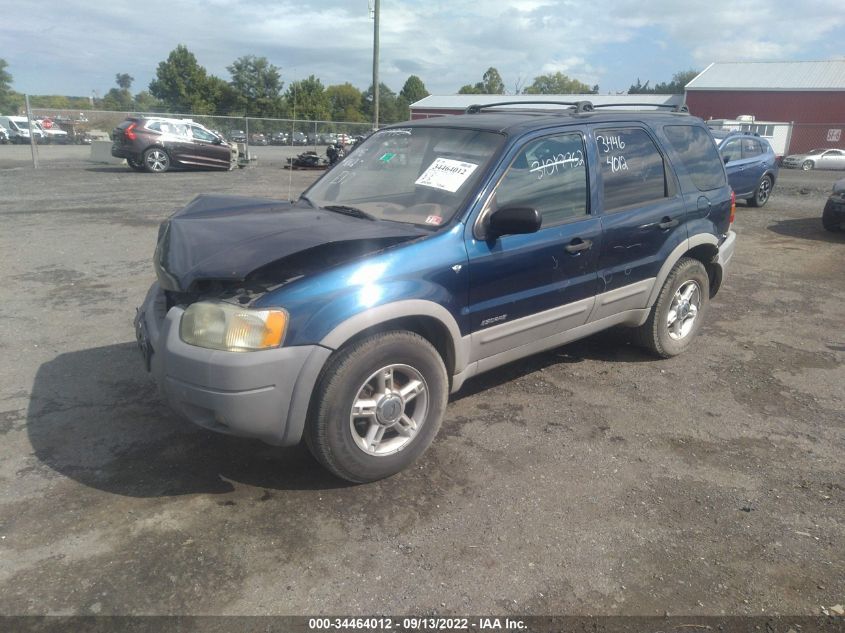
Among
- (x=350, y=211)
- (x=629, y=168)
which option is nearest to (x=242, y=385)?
(x=350, y=211)

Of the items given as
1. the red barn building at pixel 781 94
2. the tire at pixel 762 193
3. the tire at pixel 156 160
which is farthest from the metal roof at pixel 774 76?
the tire at pixel 156 160

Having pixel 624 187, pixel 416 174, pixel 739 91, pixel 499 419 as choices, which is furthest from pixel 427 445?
pixel 739 91

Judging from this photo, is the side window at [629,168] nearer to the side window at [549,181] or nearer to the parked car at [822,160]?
the side window at [549,181]

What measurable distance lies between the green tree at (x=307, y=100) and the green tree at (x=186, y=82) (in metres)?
10.6

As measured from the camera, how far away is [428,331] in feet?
11.3

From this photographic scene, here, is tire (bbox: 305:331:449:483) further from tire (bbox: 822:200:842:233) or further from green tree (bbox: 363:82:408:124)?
green tree (bbox: 363:82:408:124)

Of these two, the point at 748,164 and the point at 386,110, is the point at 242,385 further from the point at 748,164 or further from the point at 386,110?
the point at 386,110

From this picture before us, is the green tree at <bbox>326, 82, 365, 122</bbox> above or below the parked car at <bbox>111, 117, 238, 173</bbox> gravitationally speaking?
above

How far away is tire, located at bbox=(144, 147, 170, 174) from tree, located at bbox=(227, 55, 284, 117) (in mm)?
63078

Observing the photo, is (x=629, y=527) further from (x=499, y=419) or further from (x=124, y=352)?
(x=124, y=352)

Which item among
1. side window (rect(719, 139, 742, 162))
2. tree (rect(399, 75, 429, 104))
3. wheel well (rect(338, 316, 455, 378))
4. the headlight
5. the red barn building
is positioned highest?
tree (rect(399, 75, 429, 104))

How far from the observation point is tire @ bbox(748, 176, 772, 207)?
1457cm

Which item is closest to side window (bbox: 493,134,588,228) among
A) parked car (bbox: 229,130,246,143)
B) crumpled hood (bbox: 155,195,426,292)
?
crumpled hood (bbox: 155,195,426,292)

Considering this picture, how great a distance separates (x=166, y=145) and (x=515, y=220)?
59.6ft
